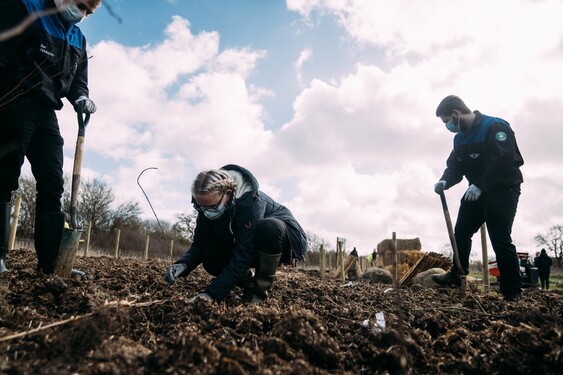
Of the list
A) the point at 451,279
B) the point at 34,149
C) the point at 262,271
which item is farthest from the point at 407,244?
the point at 34,149

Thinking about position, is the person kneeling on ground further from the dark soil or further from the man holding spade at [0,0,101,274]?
the man holding spade at [0,0,101,274]

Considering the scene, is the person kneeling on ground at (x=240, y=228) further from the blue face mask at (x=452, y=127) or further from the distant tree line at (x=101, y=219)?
the distant tree line at (x=101, y=219)

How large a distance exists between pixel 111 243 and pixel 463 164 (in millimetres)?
28120

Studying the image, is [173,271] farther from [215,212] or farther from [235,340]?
[235,340]

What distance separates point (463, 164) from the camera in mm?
4172

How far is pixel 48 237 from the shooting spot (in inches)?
104

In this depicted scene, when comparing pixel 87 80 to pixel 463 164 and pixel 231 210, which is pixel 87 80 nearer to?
pixel 231 210

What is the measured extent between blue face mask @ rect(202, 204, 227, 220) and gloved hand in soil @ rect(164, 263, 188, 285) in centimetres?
49

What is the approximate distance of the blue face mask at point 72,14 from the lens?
263 centimetres

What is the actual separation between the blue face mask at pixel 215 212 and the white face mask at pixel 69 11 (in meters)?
1.65

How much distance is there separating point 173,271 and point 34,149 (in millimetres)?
1286

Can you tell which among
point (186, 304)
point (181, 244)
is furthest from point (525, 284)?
point (181, 244)

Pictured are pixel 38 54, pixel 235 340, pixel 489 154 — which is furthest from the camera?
pixel 489 154

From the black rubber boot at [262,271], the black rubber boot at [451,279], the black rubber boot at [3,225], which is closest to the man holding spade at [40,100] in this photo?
the black rubber boot at [3,225]
